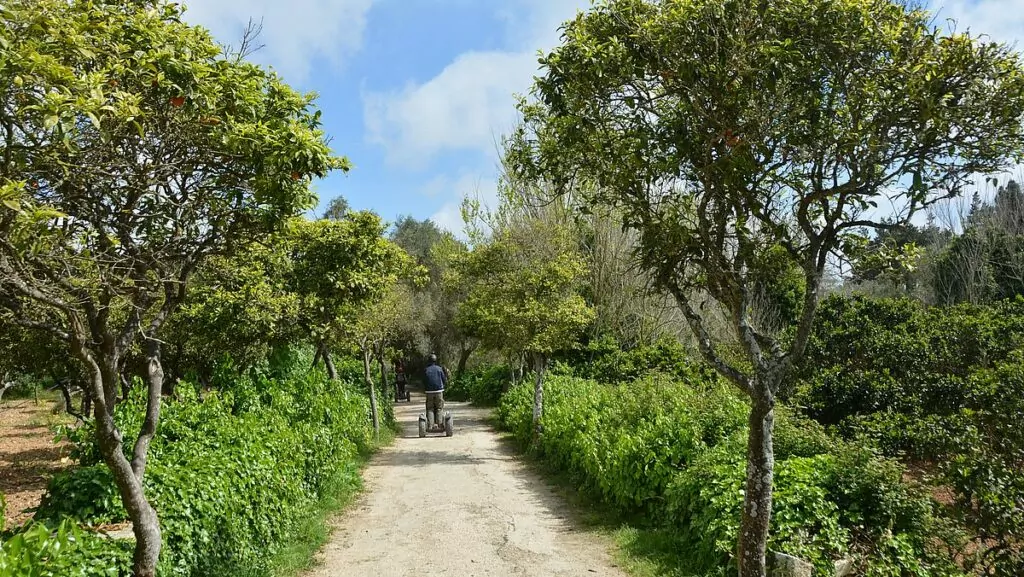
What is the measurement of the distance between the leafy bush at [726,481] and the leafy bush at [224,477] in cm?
377

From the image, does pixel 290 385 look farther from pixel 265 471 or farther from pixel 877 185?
pixel 877 185

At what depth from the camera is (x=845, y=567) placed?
210 inches

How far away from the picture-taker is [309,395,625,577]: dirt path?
22.1ft

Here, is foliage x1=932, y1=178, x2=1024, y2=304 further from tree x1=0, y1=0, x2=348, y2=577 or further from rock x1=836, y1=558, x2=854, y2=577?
tree x1=0, y1=0, x2=348, y2=577

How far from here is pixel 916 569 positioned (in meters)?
5.21

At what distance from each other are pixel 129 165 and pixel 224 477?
3.08m

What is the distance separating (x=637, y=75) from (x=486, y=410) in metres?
21.2

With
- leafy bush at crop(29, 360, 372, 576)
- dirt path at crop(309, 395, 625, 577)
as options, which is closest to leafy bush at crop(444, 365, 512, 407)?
dirt path at crop(309, 395, 625, 577)

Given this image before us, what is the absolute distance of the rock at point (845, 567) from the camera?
209 inches

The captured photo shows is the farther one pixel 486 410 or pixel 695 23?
pixel 486 410

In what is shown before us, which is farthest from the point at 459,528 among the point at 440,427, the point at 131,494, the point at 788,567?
the point at 440,427

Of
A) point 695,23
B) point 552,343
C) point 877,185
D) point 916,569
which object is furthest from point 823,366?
point 695,23

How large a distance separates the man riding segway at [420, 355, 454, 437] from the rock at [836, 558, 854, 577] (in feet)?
38.7

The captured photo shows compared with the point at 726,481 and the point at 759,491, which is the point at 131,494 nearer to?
the point at 759,491
